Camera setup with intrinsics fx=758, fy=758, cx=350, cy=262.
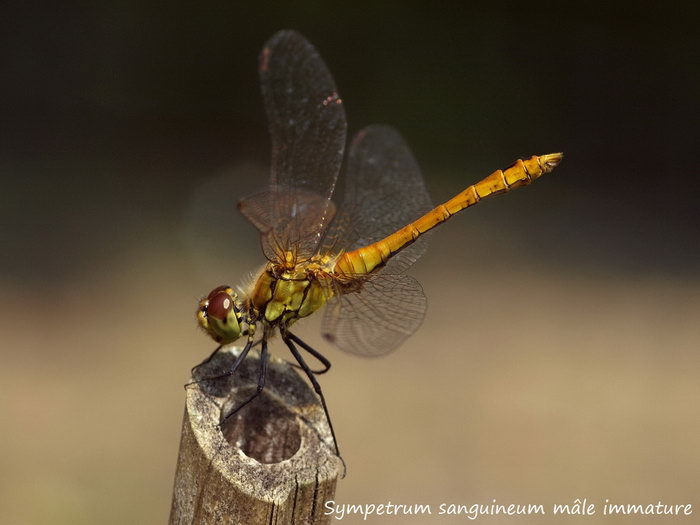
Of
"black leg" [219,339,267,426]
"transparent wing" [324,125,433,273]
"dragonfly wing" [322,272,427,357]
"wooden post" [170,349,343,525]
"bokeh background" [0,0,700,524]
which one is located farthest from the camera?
"bokeh background" [0,0,700,524]

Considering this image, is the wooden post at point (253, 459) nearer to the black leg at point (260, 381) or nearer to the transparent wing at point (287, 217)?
the black leg at point (260, 381)

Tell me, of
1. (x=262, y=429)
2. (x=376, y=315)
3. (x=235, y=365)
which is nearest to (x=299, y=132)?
(x=376, y=315)

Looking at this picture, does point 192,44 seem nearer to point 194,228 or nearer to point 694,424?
point 194,228

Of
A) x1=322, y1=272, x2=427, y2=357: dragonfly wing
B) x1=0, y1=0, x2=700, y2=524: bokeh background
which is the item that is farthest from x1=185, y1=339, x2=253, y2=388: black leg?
x1=0, y1=0, x2=700, y2=524: bokeh background

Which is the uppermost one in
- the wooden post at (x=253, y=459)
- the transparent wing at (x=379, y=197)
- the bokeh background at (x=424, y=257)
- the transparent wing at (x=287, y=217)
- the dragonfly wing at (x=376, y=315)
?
the bokeh background at (x=424, y=257)

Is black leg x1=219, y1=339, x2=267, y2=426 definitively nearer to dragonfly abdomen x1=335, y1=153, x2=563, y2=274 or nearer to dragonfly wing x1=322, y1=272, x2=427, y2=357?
dragonfly wing x1=322, y1=272, x2=427, y2=357

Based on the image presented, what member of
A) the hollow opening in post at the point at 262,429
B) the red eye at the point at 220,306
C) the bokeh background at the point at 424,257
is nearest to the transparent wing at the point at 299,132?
the red eye at the point at 220,306
